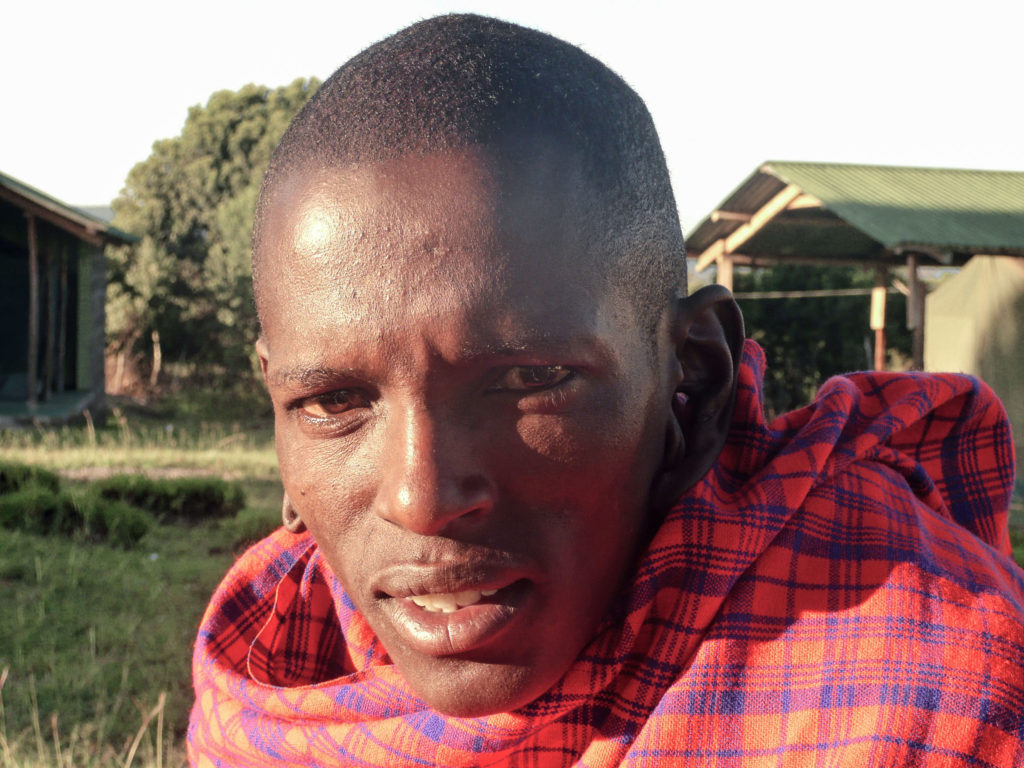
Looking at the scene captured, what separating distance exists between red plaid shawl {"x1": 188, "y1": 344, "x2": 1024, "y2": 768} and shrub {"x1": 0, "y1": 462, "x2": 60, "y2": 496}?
5685 mm

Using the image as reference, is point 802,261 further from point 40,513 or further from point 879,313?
point 40,513

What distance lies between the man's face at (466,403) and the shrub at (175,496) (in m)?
5.67

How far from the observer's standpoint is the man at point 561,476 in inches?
46.3

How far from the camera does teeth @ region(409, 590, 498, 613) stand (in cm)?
121

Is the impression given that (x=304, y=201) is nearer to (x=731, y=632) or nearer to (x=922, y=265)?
(x=731, y=632)

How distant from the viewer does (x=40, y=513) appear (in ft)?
19.4

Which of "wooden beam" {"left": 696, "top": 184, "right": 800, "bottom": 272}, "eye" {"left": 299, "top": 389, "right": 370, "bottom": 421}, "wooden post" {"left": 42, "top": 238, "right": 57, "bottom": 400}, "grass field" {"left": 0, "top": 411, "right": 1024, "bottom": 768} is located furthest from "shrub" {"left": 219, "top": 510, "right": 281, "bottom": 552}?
"wooden post" {"left": 42, "top": 238, "right": 57, "bottom": 400}

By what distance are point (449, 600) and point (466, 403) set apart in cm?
25

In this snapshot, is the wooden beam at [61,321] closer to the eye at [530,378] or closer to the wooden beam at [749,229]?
the wooden beam at [749,229]

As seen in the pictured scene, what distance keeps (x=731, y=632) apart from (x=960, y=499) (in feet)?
2.45

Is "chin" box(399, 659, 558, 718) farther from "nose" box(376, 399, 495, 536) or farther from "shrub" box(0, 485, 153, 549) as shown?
"shrub" box(0, 485, 153, 549)

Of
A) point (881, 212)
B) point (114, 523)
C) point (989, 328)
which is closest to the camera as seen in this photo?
point (114, 523)

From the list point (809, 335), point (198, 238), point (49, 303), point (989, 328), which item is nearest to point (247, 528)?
point (989, 328)

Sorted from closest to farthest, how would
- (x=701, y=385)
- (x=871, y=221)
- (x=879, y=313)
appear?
(x=701, y=385), (x=871, y=221), (x=879, y=313)
